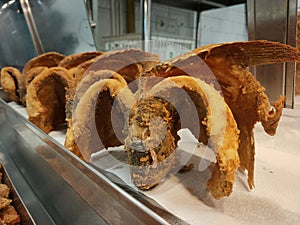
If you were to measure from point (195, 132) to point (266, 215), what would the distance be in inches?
8.0

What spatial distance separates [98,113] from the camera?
632mm

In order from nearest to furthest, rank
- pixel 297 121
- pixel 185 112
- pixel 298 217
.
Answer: pixel 298 217
pixel 185 112
pixel 297 121

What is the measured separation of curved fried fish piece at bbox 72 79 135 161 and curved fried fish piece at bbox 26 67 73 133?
0.93 ft

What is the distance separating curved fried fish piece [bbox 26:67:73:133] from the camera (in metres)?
0.88

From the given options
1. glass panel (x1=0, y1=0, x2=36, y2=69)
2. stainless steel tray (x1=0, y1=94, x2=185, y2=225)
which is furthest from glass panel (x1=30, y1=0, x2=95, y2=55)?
stainless steel tray (x1=0, y1=94, x2=185, y2=225)

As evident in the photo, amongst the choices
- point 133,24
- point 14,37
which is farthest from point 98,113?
point 133,24

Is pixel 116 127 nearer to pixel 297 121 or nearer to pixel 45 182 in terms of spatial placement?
pixel 45 182

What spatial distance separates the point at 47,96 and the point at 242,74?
0.71m

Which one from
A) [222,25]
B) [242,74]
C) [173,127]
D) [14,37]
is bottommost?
[173,127]

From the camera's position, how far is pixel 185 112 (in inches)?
19.9

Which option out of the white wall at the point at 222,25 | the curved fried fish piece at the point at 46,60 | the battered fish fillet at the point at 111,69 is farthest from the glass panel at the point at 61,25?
the battered fish fillet at the point at 111,69

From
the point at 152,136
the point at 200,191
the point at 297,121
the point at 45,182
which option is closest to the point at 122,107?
the point at 152,136

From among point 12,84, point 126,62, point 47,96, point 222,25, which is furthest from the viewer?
point 222,25

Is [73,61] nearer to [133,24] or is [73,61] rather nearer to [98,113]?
[98,113]
